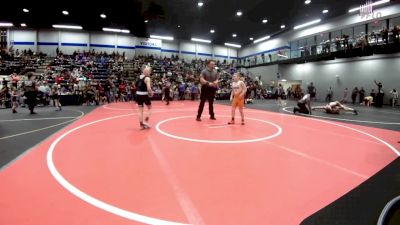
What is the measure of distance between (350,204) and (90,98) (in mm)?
16603

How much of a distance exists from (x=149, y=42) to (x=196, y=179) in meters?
33.8

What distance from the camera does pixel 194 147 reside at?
4840mm

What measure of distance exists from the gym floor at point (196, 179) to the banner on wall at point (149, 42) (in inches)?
1192

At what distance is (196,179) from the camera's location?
129 inches

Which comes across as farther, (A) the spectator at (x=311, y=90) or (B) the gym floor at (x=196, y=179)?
(A) the spectator at (x=311, y=90)

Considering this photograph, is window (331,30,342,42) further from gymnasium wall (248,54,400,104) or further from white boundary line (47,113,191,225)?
white boundary line (47,113,191,225)

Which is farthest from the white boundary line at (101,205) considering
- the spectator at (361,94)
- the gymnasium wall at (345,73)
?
the gymnasium wall at (345,73)

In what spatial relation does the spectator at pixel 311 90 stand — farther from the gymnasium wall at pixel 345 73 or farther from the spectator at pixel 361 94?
the spectator at pixel 361 94

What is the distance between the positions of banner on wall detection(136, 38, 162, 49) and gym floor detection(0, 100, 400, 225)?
99.3 feet

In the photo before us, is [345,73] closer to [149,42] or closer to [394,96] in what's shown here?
[394,96]

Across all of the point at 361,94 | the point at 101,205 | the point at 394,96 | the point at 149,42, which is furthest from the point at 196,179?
the point at 149,42

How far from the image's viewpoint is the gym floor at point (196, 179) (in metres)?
2.42

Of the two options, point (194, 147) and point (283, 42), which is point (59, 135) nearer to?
point (194, 147)

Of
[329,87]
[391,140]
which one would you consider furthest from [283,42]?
[391,140]
